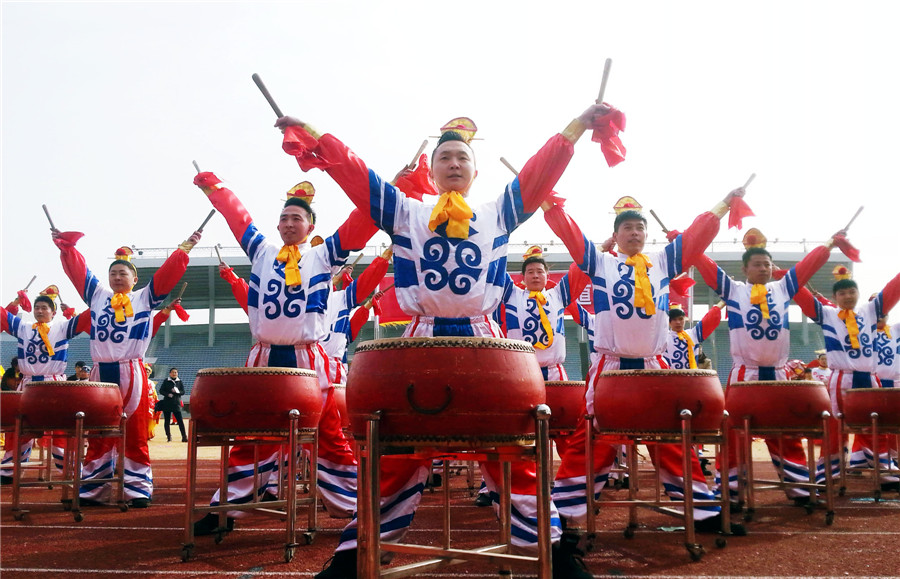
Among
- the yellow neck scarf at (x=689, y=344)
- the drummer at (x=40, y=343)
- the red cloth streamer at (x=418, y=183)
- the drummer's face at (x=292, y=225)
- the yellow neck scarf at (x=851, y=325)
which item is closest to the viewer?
the red cloth streamer at (x=418, y=183)

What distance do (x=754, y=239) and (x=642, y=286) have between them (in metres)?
2.78

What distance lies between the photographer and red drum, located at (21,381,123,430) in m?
6.20

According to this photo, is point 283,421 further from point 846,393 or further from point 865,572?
point 846,393

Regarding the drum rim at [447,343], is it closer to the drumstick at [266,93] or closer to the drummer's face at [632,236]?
the drumstick at [266,93]

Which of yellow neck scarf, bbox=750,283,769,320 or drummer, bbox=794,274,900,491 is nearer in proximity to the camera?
yellow neck scarf, bbox=750,283,769,320

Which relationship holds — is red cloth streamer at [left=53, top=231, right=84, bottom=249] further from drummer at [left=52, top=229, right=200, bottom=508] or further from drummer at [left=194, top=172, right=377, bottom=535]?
drummer at [left=194, top=172, right=377, bottom=535]

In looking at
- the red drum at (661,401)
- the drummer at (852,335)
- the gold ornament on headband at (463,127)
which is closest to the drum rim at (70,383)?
the gold ornament on headband at (463,127)

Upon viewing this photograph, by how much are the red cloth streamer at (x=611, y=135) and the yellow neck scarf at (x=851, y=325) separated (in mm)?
6704

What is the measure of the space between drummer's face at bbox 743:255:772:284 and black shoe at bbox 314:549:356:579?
5.06 meters

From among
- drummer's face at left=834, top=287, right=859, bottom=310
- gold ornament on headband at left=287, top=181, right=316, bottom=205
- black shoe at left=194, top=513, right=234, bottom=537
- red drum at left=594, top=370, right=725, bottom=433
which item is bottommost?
black shoe at left=194, top=513, right=234, bottom=537

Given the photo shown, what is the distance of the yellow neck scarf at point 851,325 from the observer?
905 cm

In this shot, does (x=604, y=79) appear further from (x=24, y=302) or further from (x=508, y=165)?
(x=24, y=302)

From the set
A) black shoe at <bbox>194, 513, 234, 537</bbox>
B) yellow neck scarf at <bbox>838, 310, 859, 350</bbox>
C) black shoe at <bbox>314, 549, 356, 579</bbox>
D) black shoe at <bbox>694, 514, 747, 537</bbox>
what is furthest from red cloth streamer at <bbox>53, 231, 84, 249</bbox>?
yellow neck scarf at <bbox>838, 310, 859, 350</bbox>

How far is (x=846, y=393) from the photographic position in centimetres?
733
